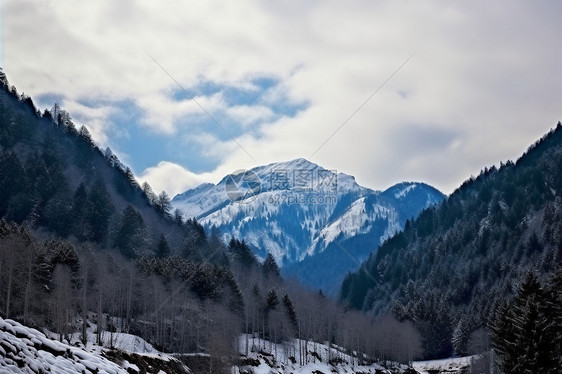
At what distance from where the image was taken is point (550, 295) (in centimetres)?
5391

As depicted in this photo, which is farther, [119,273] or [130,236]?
[130,236]

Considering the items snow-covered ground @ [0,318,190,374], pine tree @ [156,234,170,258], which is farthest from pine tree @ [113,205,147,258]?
snow-covered ground @ [0,318,190,374]

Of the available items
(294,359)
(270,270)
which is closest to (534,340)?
(294,359)

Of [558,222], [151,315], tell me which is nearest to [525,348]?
[151,315]

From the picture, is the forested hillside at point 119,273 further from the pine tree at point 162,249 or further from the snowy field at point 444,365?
the snowy field at point 444,365

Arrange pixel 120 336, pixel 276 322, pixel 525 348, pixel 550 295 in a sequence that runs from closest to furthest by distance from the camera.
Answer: pixel 525 348 → pixel 550 295 → pixel 120 336 → pixel 276 322

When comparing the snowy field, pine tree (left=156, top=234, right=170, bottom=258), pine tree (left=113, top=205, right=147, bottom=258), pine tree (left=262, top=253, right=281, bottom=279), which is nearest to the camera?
the snowy field

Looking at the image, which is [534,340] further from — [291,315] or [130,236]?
[130,236]

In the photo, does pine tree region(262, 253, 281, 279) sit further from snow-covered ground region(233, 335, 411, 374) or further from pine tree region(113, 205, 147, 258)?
snow-covered ground region(233, 335, 411, 374)

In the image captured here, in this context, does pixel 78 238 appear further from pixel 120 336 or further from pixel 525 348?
pixel 525 348

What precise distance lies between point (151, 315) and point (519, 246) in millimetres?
145810

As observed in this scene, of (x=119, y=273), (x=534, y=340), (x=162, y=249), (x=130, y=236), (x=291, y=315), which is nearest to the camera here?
(x=534, y=340)

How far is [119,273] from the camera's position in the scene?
96.1 metres

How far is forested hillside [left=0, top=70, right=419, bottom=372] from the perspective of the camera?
71.9 metres
